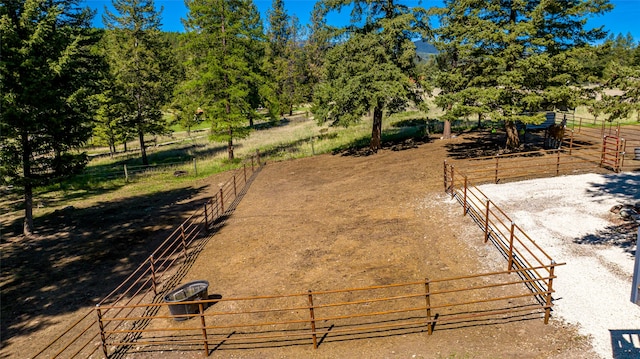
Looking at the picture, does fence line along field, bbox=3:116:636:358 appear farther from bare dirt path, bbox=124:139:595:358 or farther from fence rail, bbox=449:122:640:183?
fence rail, bbox=449:122:640:183

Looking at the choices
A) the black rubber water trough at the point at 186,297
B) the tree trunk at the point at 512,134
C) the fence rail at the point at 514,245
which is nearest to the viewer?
the fence rail at the point at 514,245

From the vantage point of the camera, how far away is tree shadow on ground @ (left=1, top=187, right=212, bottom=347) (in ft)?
37.1

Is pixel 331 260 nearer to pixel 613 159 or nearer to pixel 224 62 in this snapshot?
pixel 613 159

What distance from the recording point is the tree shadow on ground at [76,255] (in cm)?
1131

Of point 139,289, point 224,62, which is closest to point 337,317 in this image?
point 139,289

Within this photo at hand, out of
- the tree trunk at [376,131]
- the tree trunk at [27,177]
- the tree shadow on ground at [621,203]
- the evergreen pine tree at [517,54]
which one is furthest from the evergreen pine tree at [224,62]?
the tree shadow on ground at [621,203]

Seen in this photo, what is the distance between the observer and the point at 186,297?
33.0ft

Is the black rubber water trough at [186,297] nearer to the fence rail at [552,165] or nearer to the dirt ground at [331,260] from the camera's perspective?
the dirt ground at [331,260]

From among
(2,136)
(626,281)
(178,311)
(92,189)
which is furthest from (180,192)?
(626,281)

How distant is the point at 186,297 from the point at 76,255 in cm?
796

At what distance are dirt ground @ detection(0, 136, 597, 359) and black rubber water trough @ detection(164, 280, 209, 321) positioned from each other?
0.79m

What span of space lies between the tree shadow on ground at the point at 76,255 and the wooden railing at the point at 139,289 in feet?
2.79

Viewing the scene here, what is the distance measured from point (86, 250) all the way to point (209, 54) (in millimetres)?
18107

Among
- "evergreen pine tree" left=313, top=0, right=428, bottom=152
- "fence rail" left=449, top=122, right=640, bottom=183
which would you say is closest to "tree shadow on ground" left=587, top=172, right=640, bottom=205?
"fence rail" left=449, top=122, right=640, bottom=183
